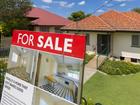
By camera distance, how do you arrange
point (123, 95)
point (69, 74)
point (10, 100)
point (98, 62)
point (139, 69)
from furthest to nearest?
point (98, 62) → point (139, 69) → point (123, 95) → point (10, 100) → point (69, 74)

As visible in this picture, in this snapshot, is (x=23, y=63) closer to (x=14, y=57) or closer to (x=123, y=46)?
(x=14, y=57)

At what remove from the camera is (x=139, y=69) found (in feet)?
64.8

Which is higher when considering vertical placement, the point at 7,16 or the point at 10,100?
the point at 7,16

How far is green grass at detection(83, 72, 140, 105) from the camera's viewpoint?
12.1 meters

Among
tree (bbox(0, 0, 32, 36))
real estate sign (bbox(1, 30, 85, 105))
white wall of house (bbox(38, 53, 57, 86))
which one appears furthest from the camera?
tree (bbox(0, 0, 32, 36))

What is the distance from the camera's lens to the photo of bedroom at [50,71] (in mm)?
4387

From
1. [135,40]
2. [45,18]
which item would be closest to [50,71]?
[135,40]

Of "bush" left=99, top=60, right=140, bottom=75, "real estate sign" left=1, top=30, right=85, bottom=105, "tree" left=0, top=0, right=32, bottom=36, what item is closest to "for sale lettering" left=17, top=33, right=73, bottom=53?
"real estate sign" left=1, top=30, right=85, bottom=105

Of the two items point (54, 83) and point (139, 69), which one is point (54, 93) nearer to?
→ point (54, 83)

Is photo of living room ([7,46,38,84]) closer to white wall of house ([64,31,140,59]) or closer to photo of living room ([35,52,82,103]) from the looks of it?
photo of living room ([35,52,82,103])

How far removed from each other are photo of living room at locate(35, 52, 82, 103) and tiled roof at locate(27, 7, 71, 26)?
99.6 feet

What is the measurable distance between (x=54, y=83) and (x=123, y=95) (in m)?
9.02

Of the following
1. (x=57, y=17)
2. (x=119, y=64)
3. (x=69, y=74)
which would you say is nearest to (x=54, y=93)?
(x=69, y=74)

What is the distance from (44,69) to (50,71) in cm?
21
